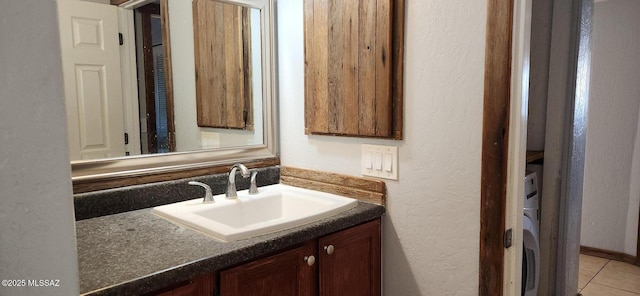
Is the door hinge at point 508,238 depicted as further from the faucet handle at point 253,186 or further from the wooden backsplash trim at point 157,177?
the wooden backsplash trim at point 157,177

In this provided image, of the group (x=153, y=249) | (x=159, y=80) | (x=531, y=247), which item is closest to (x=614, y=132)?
(x=531, y=247)

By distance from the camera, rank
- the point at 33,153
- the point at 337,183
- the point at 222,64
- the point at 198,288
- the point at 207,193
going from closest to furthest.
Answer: the point at 33,153, the point at 198,288, the point at 207,193, the point at 337,183, the point at 222,64

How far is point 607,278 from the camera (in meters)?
2.84

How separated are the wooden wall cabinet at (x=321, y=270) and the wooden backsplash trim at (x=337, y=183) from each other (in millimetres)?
108

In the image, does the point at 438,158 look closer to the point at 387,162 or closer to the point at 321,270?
the point at 387,162

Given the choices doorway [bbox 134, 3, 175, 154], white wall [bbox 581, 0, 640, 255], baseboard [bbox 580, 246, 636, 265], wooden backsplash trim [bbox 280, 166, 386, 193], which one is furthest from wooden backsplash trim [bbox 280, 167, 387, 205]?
baseboard [bbox 580, 246, 636, 265]

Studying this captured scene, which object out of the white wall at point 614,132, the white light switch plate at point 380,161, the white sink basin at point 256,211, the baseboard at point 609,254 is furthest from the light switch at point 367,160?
the baseboard at point 609,254

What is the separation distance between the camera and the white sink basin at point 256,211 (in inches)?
47.5

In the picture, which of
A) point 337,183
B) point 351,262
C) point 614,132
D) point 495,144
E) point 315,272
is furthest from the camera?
point 614,132

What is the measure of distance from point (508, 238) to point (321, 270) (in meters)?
0.59

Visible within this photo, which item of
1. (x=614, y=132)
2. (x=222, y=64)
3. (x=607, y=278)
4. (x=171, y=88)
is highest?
(x=222, y=64)

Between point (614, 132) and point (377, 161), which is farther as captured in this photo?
point (614, 132)

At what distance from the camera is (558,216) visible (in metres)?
2.19

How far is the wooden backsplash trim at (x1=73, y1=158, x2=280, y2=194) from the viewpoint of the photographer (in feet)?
4.48
